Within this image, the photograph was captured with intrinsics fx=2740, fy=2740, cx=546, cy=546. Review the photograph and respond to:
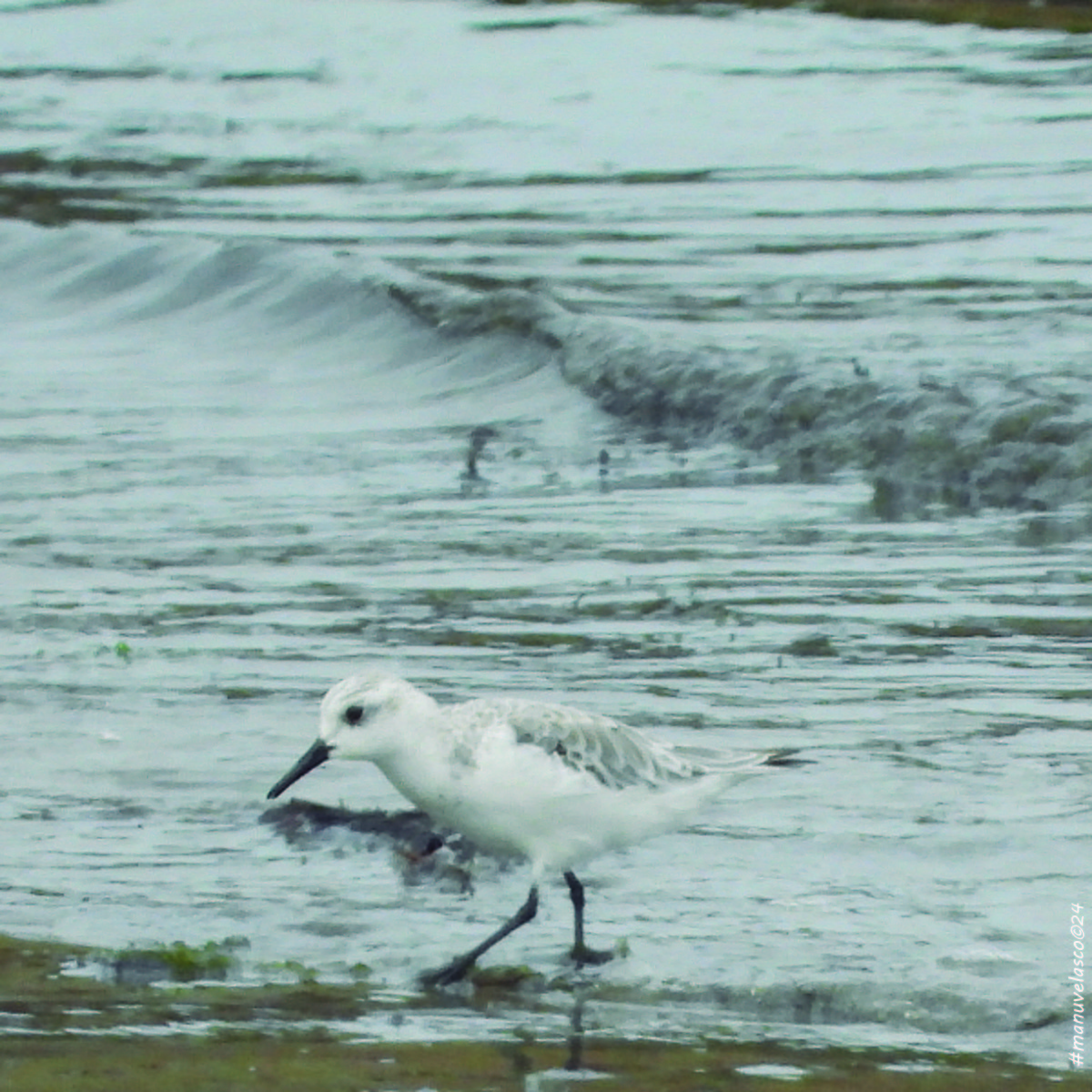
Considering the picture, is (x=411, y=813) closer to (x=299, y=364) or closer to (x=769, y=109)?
(x=299, y=364)

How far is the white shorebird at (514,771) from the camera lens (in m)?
6.34

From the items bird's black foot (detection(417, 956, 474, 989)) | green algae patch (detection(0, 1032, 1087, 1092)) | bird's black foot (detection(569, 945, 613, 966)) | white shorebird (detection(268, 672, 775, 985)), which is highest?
white shorebird (detection(268, 672, 775, 985))

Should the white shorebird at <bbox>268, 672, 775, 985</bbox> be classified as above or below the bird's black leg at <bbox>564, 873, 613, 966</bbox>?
above

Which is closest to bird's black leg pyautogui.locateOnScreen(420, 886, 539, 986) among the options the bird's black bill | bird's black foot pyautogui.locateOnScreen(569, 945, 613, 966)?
bird's black foot pyautogui.locateOnScreen(569, 945, 613, 966)

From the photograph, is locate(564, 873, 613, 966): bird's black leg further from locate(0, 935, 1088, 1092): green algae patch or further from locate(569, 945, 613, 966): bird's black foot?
locate(0, 935, 1088, 1092): green algae patch

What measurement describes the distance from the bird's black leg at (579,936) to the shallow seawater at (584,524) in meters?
0.04

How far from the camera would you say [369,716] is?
633cm

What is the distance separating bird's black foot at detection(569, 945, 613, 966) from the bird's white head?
0.62 meters

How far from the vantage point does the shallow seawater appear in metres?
6.46

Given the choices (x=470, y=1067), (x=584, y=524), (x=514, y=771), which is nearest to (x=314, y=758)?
(x=514, y=771)

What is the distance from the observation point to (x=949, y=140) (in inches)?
766

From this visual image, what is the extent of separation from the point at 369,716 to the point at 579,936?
0.70 m

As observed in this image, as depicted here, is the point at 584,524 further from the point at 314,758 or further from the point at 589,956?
the point at 589,956

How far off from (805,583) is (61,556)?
280 cm
